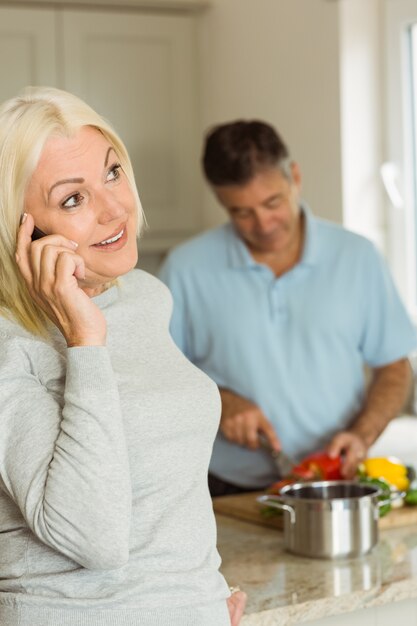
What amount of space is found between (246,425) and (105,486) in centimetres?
120

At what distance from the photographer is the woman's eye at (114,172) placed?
1.47m

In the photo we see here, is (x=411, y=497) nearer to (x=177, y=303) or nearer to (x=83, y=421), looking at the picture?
(x=177, y=303)

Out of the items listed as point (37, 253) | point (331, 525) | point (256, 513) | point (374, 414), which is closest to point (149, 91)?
point (374, 414)

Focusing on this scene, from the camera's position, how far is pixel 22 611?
137 cm

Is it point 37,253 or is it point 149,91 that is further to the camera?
point 149,91

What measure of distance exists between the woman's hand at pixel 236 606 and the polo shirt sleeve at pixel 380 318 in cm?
111

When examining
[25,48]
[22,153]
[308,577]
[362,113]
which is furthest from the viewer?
[25,48]

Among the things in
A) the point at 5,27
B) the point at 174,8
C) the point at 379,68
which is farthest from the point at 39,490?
the point at 174,8

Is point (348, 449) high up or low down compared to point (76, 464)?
down

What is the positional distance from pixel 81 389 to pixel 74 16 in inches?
114

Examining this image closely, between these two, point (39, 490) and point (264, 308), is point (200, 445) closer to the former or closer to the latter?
point (39, 490)

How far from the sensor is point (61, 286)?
1.34 m

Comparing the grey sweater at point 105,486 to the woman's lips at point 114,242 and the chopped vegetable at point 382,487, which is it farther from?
the chopped vegetable at point 382,487

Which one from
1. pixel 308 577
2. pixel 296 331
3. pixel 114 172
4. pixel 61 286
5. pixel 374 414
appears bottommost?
pixel 308 577
